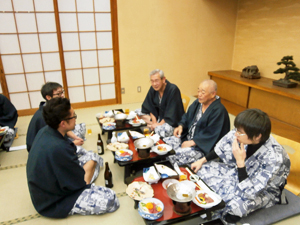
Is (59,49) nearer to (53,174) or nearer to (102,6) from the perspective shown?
(102,6)

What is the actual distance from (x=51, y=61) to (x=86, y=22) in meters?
1.16

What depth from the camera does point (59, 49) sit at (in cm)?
494

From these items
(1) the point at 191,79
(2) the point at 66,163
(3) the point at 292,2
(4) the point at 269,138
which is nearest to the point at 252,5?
(3) the point at 292,2

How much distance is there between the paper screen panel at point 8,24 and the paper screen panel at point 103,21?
1.67 meters

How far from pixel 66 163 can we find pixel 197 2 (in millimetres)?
5246

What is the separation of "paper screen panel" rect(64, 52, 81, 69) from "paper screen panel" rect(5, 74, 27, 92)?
0.98m

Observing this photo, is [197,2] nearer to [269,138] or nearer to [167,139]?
[167,139]

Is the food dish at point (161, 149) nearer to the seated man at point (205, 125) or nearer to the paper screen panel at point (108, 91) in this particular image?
the seated man at point (205, 125)

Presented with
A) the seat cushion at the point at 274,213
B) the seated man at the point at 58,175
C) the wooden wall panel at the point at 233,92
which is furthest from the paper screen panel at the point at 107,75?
the seat cushion at the point at 274,213

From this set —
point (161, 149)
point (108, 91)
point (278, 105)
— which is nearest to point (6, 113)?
point (108, 91)

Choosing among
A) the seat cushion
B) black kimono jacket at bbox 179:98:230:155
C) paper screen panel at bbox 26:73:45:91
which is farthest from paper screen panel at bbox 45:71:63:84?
the seat cushion

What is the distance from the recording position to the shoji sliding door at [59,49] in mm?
4598

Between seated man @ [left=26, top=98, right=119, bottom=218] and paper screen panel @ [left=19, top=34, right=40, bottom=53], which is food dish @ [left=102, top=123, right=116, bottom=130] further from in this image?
paper screen panel @ [left=19, top=34, right=40, bottom=53]

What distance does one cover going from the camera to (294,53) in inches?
188
